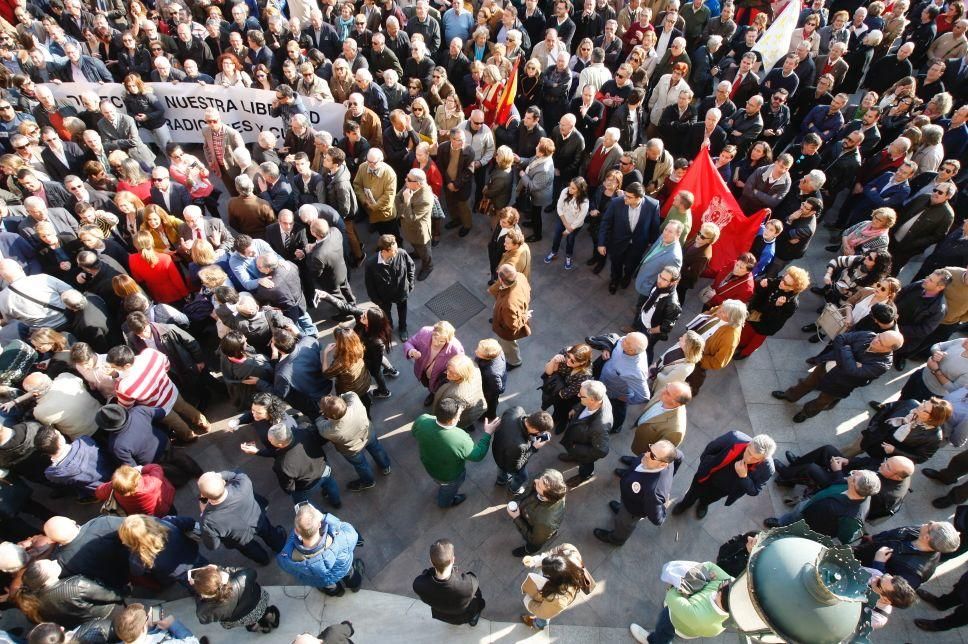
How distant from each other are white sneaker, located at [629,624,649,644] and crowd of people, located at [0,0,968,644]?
0.09ft

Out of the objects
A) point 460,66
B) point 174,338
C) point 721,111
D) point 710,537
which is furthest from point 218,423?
point 721,111

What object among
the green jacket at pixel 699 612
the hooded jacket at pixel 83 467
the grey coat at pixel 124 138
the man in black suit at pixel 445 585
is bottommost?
the hooded jacket at pixel 83 467

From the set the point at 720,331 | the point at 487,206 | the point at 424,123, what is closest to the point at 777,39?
the point at 487,206

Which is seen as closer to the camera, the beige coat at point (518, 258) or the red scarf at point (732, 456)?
the red scarf at point (732, 456)

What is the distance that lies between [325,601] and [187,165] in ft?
20.0

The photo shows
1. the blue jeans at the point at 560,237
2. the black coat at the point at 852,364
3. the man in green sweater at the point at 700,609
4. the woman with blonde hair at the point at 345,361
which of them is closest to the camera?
the man in green sweater at the point at 700,609

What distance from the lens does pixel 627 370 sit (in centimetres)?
594

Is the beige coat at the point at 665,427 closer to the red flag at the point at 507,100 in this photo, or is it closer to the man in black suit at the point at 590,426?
the man in black suit at the point at 590,426

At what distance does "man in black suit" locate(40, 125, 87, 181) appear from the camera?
25.8ft

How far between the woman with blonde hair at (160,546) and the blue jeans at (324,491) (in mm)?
958

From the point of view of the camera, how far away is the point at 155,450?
18.1 feet

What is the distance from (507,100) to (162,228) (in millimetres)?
5290

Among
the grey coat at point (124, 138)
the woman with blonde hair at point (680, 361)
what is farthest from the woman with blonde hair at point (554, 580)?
the grey coat at point (124, 138)

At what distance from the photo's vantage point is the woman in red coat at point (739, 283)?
21.8ft
